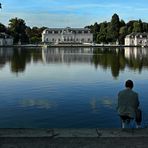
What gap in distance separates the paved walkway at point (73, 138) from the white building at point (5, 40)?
182 metres

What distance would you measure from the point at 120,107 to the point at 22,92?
14.6 meters

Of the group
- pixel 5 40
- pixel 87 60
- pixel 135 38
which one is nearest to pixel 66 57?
pixel 87 60

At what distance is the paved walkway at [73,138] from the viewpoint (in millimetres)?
9398

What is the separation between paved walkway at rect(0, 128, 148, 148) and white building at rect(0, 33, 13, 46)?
7158 inches

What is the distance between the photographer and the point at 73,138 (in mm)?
9836

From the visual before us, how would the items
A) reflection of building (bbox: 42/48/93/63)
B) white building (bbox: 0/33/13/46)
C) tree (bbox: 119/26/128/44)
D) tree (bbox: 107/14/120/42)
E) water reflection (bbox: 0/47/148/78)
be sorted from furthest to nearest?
tree (bbox: 119/26/128/44) < white building (bbox: 0/33/13/46) < tree (bbox: 107/14/120/42) < reflection of building (bbox: 42/48/93/63) < water reflection (bbox: 0/47/148/78)

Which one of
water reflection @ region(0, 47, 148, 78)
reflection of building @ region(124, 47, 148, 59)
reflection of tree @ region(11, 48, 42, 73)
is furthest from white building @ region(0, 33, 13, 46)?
reflection of tree @ region(11, 48, 42, 73)

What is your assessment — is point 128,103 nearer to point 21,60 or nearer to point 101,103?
point 101,103

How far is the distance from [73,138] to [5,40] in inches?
7289

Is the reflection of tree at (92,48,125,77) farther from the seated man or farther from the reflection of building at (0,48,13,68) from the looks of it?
the seated man

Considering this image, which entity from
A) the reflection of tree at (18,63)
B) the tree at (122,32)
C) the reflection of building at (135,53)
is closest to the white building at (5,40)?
the tree at (122,32)

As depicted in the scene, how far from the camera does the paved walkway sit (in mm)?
9398

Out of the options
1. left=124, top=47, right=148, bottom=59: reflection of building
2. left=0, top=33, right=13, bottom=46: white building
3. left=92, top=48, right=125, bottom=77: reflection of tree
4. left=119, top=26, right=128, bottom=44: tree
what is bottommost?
left=92, top=48, right=125, bottom=77: reflection of tree

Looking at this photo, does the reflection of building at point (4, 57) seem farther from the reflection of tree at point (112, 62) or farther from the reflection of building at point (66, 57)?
the reflection of tree at point (112, 62)
